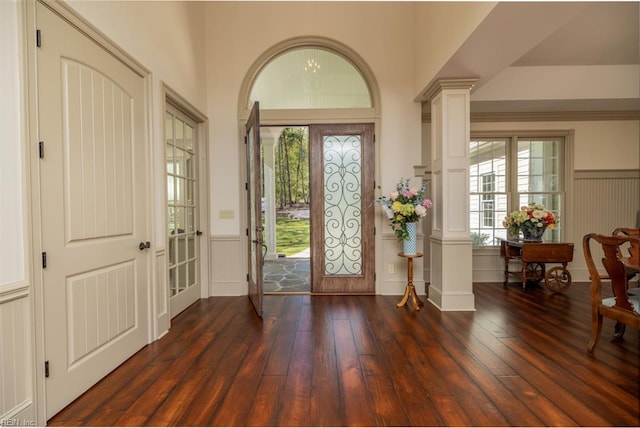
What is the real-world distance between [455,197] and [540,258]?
1.94m

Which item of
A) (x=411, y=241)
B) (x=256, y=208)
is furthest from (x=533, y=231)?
(x=256, y=208)

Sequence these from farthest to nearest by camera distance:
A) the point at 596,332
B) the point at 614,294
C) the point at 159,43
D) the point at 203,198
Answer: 1. the point at 203,198
2. the point at 159,43
3. the point at 596,332
4. the point at 614,294

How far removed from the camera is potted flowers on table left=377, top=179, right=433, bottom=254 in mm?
3635

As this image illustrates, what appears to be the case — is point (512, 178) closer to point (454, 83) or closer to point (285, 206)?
point (454, 83)

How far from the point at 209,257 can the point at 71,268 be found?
2303mm

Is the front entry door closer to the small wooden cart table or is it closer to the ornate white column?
the ornate white column

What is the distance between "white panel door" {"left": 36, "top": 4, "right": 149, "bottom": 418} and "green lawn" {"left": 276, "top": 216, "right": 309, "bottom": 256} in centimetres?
597

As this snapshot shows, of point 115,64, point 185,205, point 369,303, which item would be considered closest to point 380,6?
point 115,64

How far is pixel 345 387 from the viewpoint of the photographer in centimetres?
208

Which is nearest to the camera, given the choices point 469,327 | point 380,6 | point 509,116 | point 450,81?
point 469,327

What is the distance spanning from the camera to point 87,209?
2.12m

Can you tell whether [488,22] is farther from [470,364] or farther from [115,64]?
[115,64]

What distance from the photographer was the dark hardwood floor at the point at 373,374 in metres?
1.81

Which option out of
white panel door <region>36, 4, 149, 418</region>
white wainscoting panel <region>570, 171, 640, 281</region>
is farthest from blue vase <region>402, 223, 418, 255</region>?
white wainscoting panel <region>570, 171, 640, 281</region>
